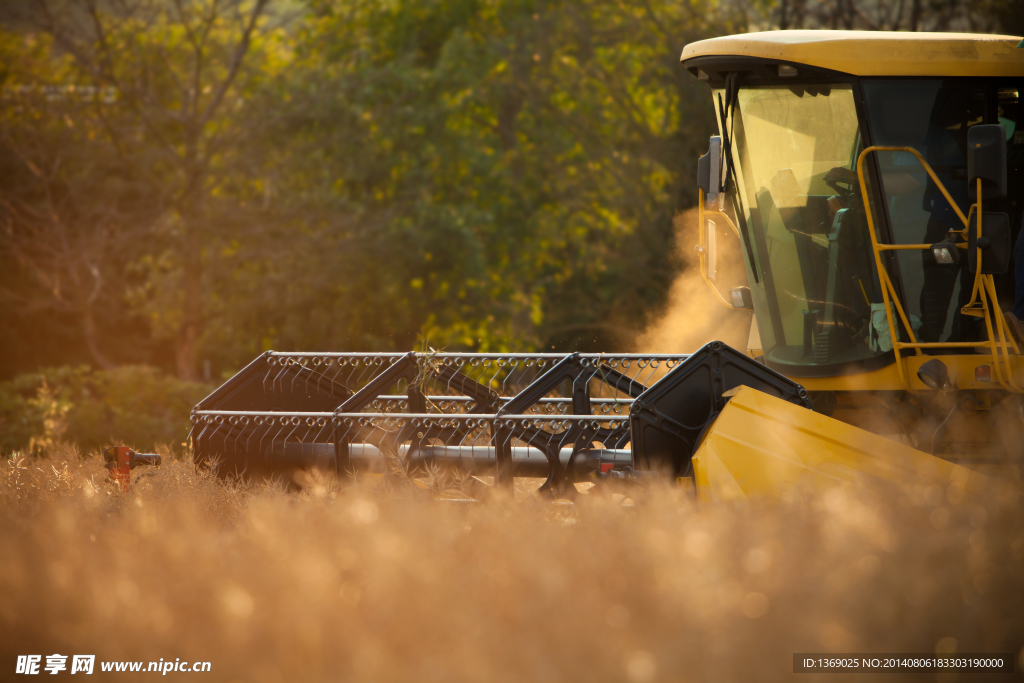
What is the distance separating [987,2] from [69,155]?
1320 centimetres

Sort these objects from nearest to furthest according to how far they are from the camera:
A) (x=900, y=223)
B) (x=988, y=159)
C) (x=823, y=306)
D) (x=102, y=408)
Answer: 1. (x=988, y=159)
2. (x=900, y=223)
3. (x=823, y=306)
4. (x=102, y=408)

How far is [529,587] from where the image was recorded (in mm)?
2723

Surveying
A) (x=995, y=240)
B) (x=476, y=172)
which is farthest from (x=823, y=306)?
(x=476, y=172)

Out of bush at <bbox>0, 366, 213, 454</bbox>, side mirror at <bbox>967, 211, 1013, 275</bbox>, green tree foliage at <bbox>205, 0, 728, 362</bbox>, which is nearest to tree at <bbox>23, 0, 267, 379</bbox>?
green tree foliage at <bbox>205, 0, 728, 362</bbox>

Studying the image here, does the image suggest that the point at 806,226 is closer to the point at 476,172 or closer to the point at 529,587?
the point at 529,587

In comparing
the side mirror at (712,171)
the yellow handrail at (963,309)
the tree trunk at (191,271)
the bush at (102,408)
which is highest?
the side mirror at (712,171)

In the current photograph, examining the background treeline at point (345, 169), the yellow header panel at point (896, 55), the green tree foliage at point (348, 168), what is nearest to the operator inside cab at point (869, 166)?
the yellow header panel at point (896, 55)

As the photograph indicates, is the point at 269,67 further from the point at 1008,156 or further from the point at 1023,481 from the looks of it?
the point at 1023,481

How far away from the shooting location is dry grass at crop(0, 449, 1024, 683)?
240 cm

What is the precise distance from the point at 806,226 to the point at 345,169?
10946mm

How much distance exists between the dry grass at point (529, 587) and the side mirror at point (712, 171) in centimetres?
209

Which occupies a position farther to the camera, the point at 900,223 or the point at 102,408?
the point at 102,408

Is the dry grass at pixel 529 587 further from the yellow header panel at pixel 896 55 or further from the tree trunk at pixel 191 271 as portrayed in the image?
the tree trunk at pixel 191 271

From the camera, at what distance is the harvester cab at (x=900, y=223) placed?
416cm
